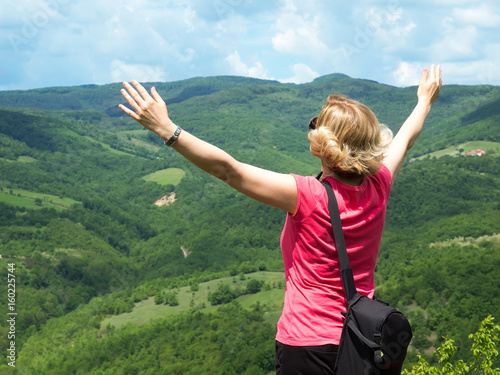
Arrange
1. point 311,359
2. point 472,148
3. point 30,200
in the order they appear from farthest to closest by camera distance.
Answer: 1. point 472,148
2. point 30,200
3. point 311,359

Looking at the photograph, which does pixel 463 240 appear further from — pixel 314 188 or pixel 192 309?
pixel 314 188

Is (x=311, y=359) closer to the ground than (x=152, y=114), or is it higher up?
closer to the ground

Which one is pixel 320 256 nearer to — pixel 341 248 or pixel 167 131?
pixel 341 248

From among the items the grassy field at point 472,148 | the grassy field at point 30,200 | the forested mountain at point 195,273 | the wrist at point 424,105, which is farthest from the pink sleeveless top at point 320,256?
the grassy field at point 472,148

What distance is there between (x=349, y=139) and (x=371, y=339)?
4.08 feet

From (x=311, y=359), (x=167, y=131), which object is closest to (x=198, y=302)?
(x=311, y=359)

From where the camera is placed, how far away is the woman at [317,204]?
3197mm

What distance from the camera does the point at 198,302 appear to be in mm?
100938

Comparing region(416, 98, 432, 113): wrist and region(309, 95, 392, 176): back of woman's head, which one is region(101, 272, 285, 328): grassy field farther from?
region(309, 95, 392, 176): back of woman's head

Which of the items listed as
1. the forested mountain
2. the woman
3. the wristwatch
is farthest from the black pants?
the forested mountain

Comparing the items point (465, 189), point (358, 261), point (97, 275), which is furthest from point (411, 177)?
point (358, 261)

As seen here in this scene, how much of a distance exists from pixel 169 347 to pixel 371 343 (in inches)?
3023

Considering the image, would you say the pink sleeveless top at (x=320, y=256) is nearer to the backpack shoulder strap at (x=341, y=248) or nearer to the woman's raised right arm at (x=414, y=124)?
the backpack shoulder strap at (x=341, y=248)

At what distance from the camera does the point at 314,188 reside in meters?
3.34
